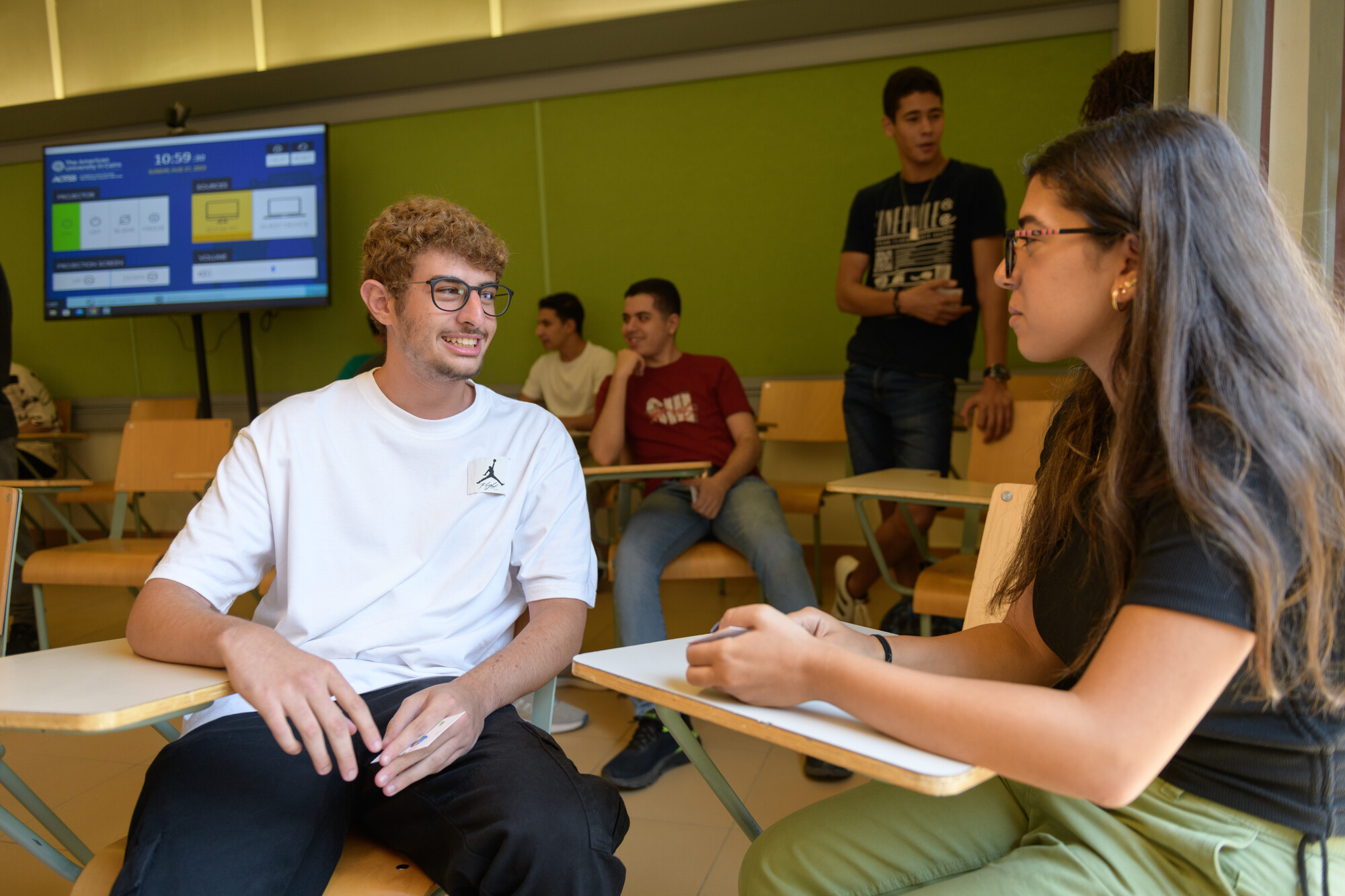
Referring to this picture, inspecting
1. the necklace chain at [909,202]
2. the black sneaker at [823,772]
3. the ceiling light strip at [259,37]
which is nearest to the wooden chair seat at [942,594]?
the black sneaker at [823,772]

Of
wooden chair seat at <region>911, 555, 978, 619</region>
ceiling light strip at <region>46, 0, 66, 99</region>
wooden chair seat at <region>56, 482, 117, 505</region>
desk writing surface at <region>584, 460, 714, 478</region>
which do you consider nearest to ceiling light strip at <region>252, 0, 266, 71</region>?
ceiling light strip at <region>46, 0, 66, 99</region>

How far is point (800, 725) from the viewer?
816mm

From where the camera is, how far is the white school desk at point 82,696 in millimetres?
904

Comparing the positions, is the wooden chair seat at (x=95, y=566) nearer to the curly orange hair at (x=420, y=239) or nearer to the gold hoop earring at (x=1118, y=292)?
the curly orange hair at (x=420, y=239)

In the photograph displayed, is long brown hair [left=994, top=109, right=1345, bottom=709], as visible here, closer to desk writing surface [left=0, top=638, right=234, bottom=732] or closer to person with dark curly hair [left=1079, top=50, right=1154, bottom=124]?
desk writing surface [left=0, top=638, right=234, bottom=732]

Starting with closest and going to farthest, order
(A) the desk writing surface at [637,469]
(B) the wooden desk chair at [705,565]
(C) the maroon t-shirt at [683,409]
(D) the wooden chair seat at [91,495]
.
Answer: (A) the desk writing surface at [637,469] → (B) the wooden desk chair at [705,565] → (C) the maroon t-shirt at [683,409] → (D) the wooden chair seat at [91,495]

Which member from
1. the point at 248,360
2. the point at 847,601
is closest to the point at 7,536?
the point at 847,601

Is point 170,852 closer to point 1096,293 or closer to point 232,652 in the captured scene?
point 232,652

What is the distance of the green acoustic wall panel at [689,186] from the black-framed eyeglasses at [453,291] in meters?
3.03

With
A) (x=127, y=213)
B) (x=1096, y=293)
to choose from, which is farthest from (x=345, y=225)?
(x=1096, y=293)

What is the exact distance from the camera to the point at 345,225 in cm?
507

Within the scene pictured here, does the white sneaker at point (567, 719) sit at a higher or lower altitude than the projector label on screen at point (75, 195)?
lower

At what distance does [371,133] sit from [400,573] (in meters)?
4.31

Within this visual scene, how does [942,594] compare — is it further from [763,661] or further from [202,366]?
[202,366]
